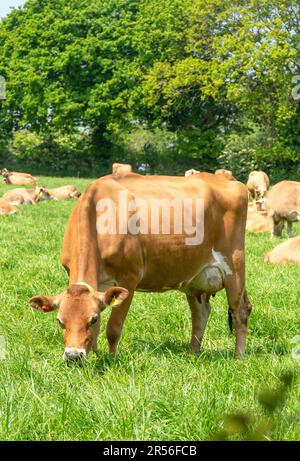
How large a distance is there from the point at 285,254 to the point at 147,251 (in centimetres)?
624

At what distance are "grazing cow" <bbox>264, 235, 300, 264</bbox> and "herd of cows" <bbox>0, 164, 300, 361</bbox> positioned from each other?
4.72 metres

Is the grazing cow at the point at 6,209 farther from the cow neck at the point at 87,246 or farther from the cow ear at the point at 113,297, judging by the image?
the cow ear at the point at 113,297

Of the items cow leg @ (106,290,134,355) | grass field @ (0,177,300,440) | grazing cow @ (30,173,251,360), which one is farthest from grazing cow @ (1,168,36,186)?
cow leg @ (106,290,134,355)

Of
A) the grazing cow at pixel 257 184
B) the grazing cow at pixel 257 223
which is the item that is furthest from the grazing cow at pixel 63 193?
the grazing cow at pixel 257 223

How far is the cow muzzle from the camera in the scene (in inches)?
193

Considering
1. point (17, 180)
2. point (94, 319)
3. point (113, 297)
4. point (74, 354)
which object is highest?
point (17, 180)

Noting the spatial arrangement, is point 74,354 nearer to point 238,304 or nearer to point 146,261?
point 146,261

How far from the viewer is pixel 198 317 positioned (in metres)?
6.65

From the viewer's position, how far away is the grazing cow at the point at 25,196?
22594mm

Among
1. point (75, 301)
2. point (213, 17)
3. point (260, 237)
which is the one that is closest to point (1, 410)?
point (75, 301)

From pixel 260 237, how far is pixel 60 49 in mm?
33407

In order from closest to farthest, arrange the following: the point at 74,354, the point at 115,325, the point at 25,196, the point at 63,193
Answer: the point at 74,354
the point at 115,325
the point at 25,196
the point at 63,193

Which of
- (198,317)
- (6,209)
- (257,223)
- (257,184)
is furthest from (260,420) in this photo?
(257,184)

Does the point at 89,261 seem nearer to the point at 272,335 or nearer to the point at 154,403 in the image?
the point at 154,403
